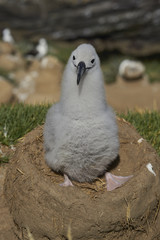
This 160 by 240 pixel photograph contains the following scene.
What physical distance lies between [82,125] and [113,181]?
702 mm

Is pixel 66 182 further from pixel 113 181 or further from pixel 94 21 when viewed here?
pixel 94 21

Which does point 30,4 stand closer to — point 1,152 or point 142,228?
point 1,152

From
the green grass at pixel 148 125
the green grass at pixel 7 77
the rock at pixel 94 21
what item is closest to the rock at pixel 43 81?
the green grass at pixel 7 77

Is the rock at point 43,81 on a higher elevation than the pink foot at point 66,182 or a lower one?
lower

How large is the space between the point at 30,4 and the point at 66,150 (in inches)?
291

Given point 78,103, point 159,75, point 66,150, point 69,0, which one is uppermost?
point 69,0

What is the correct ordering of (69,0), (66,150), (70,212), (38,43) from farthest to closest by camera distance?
(38,43), (69,0), (66,150), (70,212)

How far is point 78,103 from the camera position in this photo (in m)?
3.29

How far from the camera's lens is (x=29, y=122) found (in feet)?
15.1

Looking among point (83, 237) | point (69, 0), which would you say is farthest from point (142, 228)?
point (69, 0)

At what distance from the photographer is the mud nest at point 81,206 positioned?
3178 millimetres

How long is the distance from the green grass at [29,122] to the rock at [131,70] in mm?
5039

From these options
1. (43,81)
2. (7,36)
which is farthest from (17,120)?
(7,36)

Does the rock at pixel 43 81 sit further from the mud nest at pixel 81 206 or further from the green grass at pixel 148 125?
the mud nest at pixel 81 206
